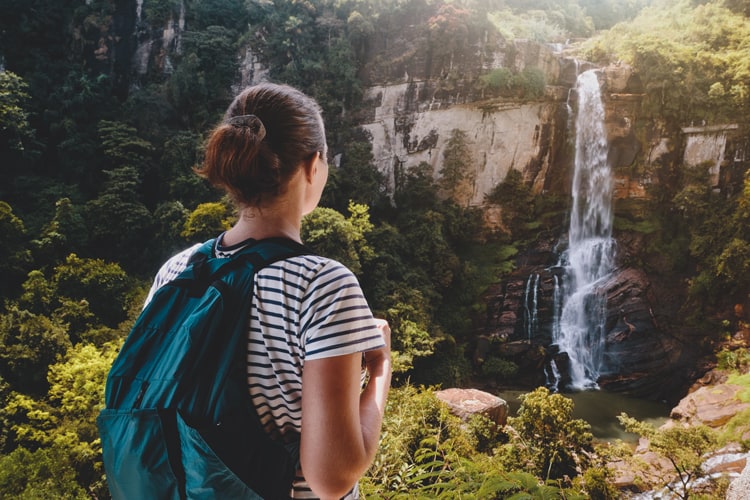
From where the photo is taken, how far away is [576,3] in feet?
60.5

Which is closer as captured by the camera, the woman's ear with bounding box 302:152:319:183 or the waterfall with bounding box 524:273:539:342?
the woman's ear with bounding box 302:152:319:183

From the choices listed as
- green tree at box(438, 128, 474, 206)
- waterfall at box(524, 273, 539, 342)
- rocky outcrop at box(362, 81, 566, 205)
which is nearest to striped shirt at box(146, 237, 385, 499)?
waterfall at box(524, 273, 539, 342)

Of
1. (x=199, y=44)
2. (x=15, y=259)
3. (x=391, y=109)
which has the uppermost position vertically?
(x=199, y=44)

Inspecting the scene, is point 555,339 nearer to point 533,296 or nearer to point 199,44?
point 533,296

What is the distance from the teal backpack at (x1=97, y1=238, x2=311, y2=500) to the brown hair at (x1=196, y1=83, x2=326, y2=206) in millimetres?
120

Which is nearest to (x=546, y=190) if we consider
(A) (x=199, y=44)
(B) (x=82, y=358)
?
(A) (x=199, y=44)

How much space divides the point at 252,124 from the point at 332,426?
494mm

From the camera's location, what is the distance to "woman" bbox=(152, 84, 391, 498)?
0.61 m

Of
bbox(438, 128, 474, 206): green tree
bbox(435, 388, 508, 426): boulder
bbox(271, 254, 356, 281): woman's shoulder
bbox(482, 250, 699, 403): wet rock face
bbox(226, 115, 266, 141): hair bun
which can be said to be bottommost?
bbox(482, 250, 699, 403): wet rock face

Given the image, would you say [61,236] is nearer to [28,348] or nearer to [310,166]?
[28,348]

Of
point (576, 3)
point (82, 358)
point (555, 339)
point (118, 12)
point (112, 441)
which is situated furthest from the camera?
point (576, 3)

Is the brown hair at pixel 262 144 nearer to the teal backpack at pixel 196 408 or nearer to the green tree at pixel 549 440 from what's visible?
the teal backpack at pixel 196 408

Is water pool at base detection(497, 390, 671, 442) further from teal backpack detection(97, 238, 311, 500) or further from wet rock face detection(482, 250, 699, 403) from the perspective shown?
teal backpack detection(97, 238, 311, 500)

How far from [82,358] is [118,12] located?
13153mm
